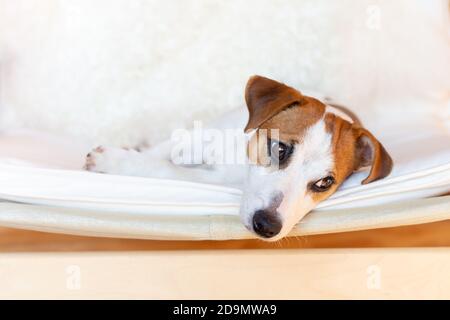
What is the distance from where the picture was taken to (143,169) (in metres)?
1.61

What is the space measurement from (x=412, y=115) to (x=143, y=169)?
95 centimetres

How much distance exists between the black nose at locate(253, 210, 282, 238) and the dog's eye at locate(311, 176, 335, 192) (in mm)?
160

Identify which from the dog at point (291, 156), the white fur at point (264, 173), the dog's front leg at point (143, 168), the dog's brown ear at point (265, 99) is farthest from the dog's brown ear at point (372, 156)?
the dog's front leg at point (143, 168)

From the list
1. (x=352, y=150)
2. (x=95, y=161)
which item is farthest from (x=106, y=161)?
(x=352, y=150)

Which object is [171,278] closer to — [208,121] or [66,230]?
[66,230]

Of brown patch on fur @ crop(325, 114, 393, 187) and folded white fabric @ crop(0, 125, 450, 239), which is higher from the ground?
brown patch on fur @ crop(325, 114, 393, 187)

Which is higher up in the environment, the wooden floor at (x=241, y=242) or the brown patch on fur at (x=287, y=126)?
the brown patch on fur at (x=287, y=126)

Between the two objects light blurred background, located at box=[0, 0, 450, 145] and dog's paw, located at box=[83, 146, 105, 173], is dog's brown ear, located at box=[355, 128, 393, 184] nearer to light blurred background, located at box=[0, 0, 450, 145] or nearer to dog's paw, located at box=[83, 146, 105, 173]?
light blurred background, located at box=[0, 0, 450, 145]

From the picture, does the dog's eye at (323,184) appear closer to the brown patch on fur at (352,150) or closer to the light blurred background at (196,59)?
the brown patch on fur at (352,150)

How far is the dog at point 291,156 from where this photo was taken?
1.33 metres

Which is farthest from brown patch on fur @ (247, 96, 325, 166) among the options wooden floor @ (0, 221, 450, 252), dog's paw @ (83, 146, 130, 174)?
dog's paw @ (83, 146, 130, 174)

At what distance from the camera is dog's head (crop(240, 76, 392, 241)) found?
52.4 inches

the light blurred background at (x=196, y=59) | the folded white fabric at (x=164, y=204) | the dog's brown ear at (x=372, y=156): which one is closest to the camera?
the folded white fabric at (x=164, y=204)

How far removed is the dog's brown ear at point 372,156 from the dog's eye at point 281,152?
0.69ft
